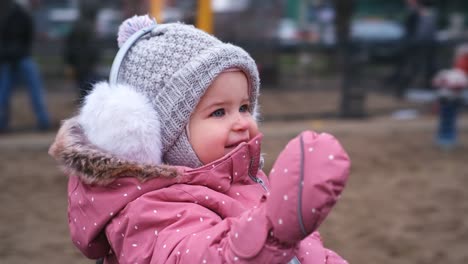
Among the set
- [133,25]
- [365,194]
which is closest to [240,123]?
[133,25]

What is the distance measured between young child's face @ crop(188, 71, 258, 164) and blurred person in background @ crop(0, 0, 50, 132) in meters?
6.41

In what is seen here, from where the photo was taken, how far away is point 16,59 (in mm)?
7645

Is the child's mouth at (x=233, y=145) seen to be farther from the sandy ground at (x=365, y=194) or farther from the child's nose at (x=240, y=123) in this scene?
the sandy ground at (x=365, y=194)

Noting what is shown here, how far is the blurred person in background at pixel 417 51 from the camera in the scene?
9469 mm

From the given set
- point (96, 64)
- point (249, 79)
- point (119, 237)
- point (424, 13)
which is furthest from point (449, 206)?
point (424, 13)

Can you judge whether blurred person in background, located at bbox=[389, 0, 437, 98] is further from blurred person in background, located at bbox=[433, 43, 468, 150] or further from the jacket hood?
the jacket hood

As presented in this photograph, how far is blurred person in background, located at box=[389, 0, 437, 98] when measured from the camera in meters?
9.47

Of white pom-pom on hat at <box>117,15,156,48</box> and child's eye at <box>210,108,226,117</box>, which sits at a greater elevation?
white pom-pom on hat at <box>117,15,156,48</box>

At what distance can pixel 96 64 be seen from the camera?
26.9 ft

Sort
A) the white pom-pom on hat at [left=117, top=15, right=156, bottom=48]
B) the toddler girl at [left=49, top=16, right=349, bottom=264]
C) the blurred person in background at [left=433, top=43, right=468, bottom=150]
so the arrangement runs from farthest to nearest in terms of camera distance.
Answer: the blurred person in background at [left=433, top=43, right=468, bottom=150] → the white pom-pom on hat at [left=117, top=15, right=156, bottom=48] → the toddler girl at [left=49, top=16, right=349, bottom=264]

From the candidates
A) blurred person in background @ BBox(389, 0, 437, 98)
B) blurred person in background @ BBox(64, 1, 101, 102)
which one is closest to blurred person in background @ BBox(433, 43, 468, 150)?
blurred person in background @ BBox(389, 0, 437, 98)

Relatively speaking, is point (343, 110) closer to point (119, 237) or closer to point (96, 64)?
point (96, 64)

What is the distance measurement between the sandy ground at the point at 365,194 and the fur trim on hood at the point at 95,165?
0.72 metres

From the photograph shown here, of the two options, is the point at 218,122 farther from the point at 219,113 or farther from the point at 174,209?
the point at 174,209
